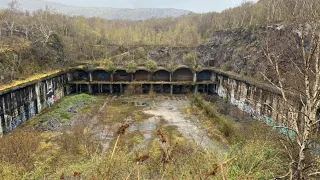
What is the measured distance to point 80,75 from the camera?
49.2 metres

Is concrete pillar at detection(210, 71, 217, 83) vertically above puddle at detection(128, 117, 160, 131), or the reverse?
concrete pillar at detection(210, 71, 217, 83)

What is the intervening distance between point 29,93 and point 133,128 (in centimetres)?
1363

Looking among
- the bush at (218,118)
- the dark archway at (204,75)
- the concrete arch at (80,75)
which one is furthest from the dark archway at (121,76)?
the bush at (218,118)

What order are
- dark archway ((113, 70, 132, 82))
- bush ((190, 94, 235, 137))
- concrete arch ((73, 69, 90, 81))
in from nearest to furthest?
bush ((190, 94, 235, 137)) → concrete arch ((73, 69, 90, 81)) → dark archway ((113, 70, 132, 82))

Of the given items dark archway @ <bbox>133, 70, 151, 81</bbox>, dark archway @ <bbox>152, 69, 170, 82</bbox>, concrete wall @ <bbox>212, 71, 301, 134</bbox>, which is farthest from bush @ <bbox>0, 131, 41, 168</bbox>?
dark archway @ <bbox>152, 69, 170, 82</bbox>

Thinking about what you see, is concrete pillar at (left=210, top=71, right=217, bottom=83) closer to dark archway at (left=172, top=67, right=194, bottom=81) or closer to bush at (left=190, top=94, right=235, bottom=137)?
dark archway at (left=172, top=67, right=194, bottom=81)

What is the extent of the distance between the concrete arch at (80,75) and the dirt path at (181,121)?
52.3 ft

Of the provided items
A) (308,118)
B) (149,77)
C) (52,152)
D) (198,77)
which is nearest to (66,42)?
(149,77)

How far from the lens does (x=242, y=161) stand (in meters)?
12.0

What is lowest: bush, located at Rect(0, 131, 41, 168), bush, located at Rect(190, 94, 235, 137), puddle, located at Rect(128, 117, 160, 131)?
puddle, located at Rect(128, 117, 160, 131)

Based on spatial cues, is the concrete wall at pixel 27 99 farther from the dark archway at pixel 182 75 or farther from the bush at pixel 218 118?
the bush at pixel 218 118

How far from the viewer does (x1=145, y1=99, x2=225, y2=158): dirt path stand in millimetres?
25469

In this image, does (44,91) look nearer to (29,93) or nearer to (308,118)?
(29,93)

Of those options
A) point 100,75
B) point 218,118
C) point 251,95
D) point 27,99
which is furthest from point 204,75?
point 27,99
